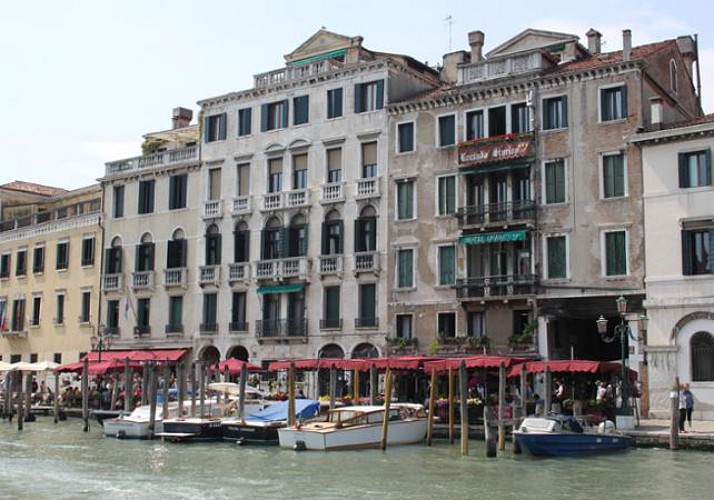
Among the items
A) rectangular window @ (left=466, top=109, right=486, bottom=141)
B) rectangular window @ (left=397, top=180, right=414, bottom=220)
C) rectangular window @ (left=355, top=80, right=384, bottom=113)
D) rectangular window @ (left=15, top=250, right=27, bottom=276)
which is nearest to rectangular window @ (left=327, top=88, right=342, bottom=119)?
rectangular window @ (left=355, top=80, right=384, bottom=113)

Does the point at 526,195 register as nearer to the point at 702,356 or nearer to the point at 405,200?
the point at 405,200

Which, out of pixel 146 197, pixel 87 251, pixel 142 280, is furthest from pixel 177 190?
pixel 87 251

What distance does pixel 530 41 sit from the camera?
37.8 m

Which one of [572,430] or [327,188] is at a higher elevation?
[327,188]

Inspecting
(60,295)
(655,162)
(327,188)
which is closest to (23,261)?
(60,295)

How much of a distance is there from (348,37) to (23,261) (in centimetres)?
2034

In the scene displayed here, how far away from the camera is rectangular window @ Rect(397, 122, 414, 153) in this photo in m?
37.6

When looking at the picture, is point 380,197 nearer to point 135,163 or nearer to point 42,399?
point 135,163

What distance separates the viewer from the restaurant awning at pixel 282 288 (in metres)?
39.2

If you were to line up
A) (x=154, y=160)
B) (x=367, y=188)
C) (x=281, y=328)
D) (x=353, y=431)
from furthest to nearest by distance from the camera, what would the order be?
(x=154, y=160) → (x=281, y=328) → (x=367, y=188) → (x=353, y=431)

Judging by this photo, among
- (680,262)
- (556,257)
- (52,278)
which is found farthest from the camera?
(52,278)

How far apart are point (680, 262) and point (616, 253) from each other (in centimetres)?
228

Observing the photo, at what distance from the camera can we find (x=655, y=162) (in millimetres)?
31438

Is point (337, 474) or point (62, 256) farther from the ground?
point (62, 256)
